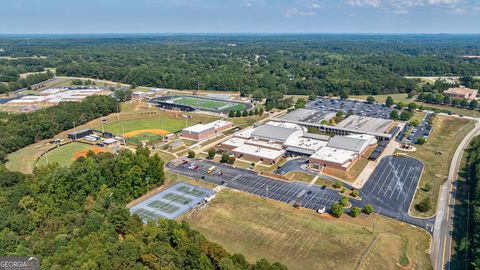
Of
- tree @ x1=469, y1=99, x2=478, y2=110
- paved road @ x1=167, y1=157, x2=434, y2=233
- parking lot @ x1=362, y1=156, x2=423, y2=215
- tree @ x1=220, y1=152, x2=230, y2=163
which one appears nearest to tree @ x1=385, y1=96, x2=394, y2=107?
tree @ x1=469, y1=99, x2=478, y2=110

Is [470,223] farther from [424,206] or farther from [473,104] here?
[473,104]

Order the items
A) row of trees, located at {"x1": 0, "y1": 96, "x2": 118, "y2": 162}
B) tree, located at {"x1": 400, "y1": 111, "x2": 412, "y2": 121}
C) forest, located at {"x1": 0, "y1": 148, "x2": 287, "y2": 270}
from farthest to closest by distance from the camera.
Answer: tree, located at {"x1": 400, "y1": 111, "x2": 412, "y2": 121} < row of trees, located at {"x1": 0, "y1": 96, "x2": 118, "y2": 162} < forest, located at {"x1": 0, "y1": 148, "x2": 287, "y2": 270}

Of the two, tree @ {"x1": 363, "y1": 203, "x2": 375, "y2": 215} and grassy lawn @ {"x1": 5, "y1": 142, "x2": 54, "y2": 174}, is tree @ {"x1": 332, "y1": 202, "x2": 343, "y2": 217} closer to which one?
tree @ {"x1": 363, "y1": 203, "x2": 375, "y2": 215}

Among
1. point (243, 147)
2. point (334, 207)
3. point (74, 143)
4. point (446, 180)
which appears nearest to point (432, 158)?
point (446, 180)

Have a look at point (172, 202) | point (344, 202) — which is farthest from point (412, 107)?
point (172, 202)

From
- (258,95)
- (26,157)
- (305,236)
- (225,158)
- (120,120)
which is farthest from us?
(258,95)

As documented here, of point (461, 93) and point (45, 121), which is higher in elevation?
point (461, 93)

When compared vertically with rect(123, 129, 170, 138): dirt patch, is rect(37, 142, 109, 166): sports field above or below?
below

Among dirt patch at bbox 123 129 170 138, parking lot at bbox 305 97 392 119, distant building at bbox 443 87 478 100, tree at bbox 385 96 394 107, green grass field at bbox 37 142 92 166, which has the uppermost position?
distant building at bbox 443 87 478 100
